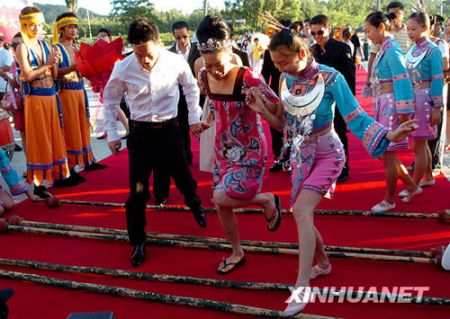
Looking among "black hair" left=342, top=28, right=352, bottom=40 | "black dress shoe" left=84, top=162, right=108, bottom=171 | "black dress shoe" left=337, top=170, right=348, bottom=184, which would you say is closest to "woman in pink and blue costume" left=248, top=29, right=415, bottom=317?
"black dress shoe" left=337, top=170, right=348, bottom=184

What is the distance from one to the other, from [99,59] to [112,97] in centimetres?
114

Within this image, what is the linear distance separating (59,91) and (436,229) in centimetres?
443

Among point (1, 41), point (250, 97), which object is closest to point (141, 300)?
point (250, 97)

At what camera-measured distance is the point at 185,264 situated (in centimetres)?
356

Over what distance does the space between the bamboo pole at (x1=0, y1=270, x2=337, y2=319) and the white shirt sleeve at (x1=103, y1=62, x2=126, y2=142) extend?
1187mm

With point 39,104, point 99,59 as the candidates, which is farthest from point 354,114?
point 39,104

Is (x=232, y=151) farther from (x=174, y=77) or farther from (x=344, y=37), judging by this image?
(x=344, y=37)

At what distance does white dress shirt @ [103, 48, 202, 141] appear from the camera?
3.61 meters

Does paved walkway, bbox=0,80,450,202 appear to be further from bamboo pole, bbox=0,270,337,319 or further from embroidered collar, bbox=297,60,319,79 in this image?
embroidered collar, bbox=297,60,319,79

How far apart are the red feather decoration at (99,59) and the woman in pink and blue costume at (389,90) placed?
2.44 meters

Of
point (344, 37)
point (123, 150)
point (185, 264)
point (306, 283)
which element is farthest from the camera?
point (344, 37)

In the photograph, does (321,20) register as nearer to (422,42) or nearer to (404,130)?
(422,42)

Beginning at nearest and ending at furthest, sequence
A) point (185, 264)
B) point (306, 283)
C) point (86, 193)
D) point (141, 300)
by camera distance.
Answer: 1. point (306, 283)
2. point (141, 300)
3. point (185, 264)
4. point (86, 193)

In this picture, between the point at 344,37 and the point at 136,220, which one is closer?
the point at 136,220
